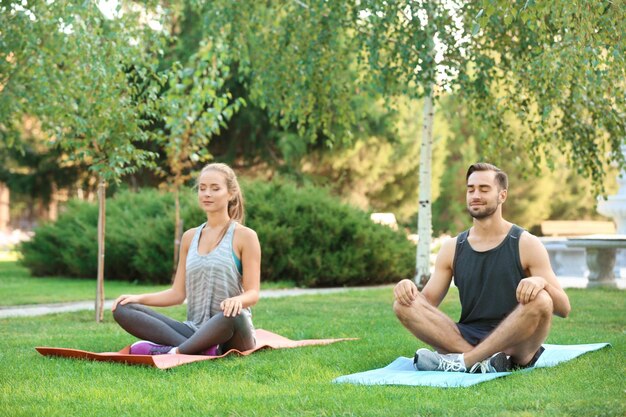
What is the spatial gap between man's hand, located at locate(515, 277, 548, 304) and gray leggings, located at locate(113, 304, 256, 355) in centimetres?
194

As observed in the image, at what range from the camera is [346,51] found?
14758 millimetres

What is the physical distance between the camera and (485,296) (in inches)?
259

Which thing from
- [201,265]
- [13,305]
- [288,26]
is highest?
[288,26]

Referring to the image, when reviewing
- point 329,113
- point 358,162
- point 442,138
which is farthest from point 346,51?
point 442,138

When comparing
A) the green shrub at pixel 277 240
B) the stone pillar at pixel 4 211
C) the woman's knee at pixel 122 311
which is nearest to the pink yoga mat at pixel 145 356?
Result: the woman's knee at pixel 122 311

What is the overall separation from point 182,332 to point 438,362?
74.1 inches

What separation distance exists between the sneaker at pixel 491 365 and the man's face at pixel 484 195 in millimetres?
894

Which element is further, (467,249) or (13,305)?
(13,305)

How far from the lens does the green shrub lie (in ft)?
55.4

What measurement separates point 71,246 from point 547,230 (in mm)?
18056

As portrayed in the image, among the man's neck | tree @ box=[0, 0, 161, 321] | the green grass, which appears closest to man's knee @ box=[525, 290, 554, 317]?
the man's neck

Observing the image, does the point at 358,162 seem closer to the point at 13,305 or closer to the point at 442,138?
the point at 442,138

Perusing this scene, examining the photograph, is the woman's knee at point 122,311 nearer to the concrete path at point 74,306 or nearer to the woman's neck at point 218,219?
the woman's neck at point 218,219

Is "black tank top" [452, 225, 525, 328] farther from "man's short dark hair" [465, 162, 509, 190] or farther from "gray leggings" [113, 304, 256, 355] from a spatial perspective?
"gray leggings" [113, 304, 256, 355]
